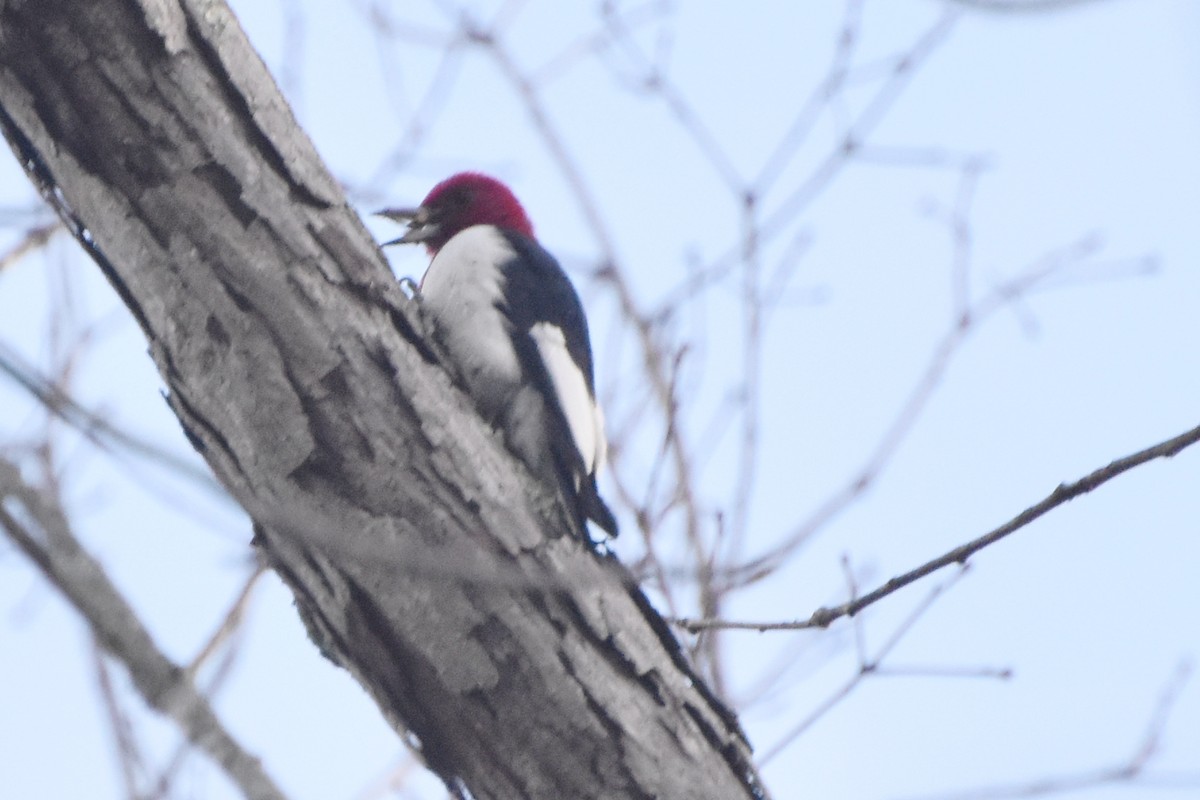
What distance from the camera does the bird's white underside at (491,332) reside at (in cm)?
318

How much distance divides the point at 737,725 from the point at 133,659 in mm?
1385

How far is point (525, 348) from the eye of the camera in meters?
3.41

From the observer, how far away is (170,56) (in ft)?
7.45

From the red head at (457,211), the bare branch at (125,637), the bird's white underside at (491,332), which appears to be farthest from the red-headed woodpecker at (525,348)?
the bare branch at (125,637)

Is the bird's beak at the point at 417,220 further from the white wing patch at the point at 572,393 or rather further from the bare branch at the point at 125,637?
the bare branch at the point at 125,637

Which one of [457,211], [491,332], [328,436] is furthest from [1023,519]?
[457,211]

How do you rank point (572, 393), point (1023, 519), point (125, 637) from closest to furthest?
point (125, 637), point (1023, 519), point (572, 393)

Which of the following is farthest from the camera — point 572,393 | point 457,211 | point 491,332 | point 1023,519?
point 457,211

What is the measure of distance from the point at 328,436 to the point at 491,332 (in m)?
1.12

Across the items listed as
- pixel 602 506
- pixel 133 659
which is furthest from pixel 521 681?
pixel 133 659

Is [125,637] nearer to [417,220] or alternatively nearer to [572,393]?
[572,393]

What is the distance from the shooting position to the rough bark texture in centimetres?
219

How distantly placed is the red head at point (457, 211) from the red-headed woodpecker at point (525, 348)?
1.94 ft

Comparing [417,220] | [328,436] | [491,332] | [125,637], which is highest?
[417,220]
